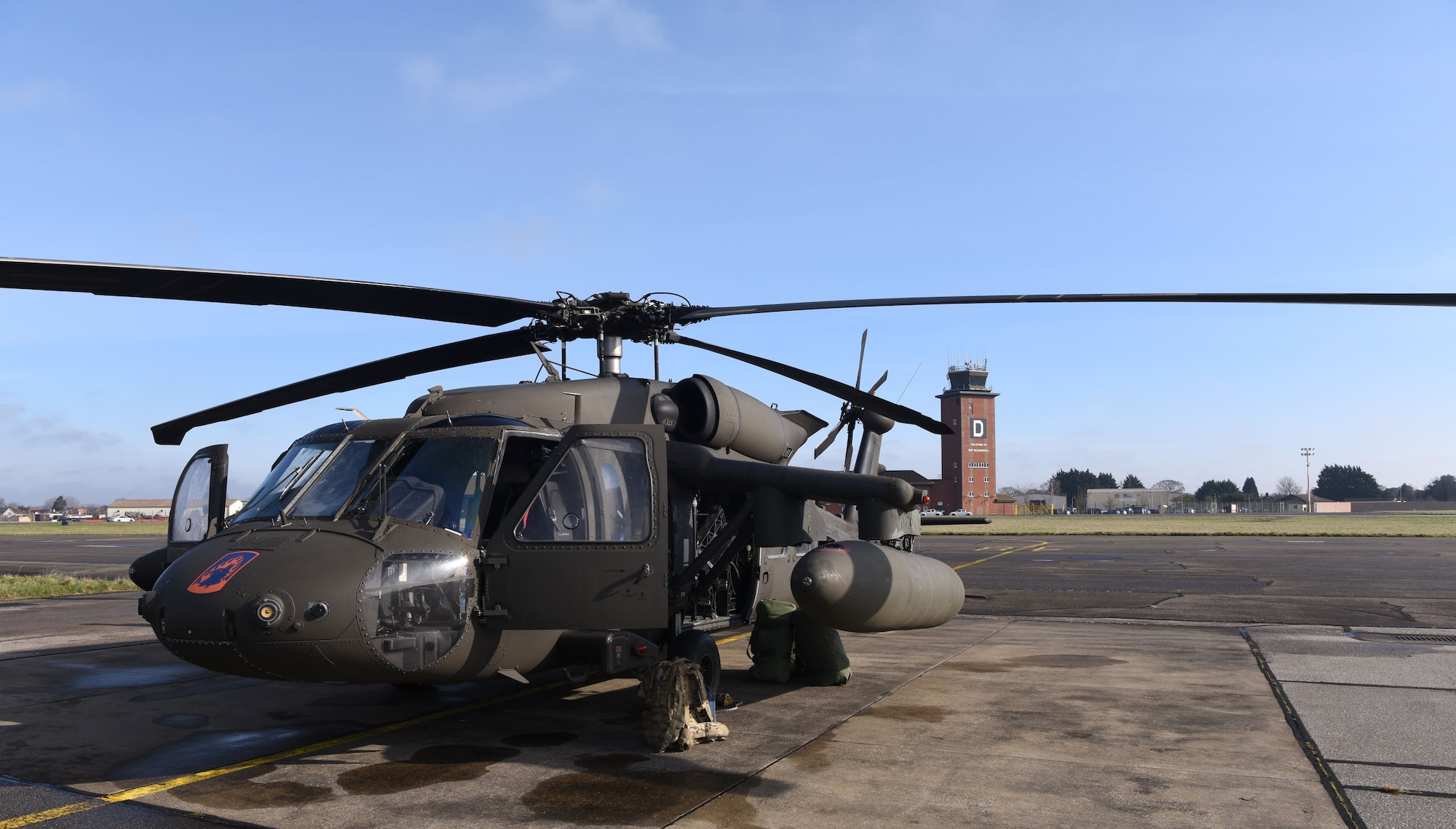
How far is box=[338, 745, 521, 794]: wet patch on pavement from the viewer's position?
658 centimetres

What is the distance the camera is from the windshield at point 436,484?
736 cm

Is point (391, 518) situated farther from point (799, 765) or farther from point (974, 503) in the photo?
point (974, 503)

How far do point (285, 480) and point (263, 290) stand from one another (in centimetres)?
177

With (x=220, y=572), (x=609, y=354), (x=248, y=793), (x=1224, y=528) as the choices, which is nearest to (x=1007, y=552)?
(x=609, y=354)

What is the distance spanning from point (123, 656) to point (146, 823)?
321 inches

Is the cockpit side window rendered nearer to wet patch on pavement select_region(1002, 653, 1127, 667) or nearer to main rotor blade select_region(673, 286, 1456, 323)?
main rotor blade select_region(673, 286, 1456, 323)

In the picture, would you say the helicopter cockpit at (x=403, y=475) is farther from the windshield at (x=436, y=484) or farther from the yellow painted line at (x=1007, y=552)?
the yellow painted line at (x=1007, y=552)

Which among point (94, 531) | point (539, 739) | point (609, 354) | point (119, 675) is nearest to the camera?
point (539, 739)

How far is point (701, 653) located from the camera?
8.82 meters

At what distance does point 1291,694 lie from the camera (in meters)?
9.66

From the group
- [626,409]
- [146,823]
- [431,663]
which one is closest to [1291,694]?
[626,409]

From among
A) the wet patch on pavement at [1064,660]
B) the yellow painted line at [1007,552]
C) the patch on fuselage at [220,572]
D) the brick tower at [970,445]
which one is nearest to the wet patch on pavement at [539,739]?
the patch on fuselage at [220,572]

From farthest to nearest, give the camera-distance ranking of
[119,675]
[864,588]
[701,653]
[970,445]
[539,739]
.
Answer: [970,445] < [119,675] < [701,653] < [539,739] < [864,588]

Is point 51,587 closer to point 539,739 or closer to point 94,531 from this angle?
point 539,739
